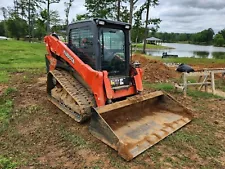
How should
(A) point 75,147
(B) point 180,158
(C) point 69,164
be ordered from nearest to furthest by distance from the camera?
(C) point 69,164 → (B) point 180,158 → (A) point 75,147

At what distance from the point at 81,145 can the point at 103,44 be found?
2120mm

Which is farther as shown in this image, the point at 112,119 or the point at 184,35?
the point at 184,35

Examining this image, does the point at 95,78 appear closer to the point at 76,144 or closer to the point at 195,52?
the point at 76,144

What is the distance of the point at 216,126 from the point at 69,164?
341cm

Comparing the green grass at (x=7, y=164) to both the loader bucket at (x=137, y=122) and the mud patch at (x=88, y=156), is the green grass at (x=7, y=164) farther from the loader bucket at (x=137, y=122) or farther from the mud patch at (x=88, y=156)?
the loader bucket at (x=137, y=122)

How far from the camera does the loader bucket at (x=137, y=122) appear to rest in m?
3.70

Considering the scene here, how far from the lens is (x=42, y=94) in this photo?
6801 millimetres

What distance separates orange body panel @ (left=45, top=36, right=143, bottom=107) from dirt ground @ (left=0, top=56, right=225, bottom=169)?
0.76m

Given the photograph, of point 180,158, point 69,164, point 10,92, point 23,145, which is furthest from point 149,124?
point 10,92

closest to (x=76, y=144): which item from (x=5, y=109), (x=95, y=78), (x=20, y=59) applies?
(x=95, y=78)

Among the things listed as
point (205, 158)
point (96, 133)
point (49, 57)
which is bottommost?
point (205, 158)

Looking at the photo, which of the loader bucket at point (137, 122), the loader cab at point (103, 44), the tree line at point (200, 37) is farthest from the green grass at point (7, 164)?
the tree line at point (200, 37)

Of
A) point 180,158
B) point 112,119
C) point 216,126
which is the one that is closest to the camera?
point 180,158

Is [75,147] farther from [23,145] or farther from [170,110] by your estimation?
[170,110]
